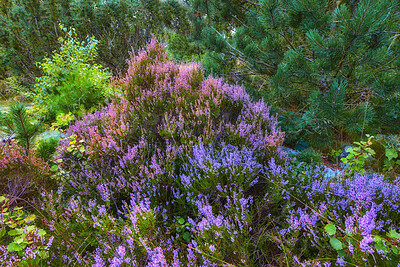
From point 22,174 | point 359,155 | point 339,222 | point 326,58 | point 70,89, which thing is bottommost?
point 359,155

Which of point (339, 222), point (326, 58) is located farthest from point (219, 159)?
point (326, 58)

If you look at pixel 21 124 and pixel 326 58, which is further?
pixel 326 58

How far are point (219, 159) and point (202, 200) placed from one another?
601 mm

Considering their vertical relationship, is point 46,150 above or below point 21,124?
below

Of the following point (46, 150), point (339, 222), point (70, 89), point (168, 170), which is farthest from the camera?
point (70, 89)

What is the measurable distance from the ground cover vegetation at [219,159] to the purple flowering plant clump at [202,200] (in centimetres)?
2

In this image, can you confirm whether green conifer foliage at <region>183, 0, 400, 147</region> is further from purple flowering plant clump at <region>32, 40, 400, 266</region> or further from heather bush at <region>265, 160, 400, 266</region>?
heather bush at <region>265, 160, 400, 266</region>

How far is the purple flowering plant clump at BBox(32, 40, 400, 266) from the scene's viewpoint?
54.7 inches

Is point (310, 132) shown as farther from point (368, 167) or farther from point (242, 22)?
point (242, 22)

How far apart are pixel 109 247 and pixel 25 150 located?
72.5 inches

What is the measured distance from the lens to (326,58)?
9.66ft

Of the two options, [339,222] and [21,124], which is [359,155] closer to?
[339,222]

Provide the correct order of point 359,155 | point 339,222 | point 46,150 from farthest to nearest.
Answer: point 359,155
point 46,150
point 339,222

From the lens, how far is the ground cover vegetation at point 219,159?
146 cm
